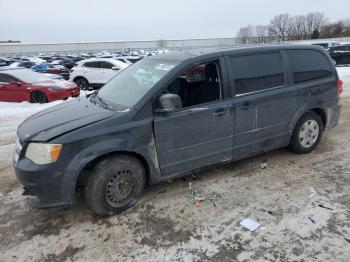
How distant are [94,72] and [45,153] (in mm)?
12247

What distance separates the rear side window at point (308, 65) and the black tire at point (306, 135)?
59 centimetres

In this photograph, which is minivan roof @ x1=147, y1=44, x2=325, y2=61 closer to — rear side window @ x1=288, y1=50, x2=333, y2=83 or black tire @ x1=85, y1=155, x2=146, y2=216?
rear side window @ x1=288, y1=50, x2=333, y2=83

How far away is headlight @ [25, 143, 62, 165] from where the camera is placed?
3.23 m

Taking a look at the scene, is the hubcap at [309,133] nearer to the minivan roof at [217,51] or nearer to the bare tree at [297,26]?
the minivan roof at [217,51]

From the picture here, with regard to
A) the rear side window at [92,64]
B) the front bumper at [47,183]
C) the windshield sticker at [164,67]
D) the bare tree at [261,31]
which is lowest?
the front bumper at [47,183]

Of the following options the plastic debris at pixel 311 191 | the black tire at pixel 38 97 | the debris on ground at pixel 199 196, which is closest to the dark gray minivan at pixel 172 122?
the debris on ground at pixel 199 196

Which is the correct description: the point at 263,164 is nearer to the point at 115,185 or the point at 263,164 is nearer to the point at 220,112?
the point at 220,112

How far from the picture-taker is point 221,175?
4.56 meters

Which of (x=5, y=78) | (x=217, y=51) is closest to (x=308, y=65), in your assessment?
(x=217, y=51)

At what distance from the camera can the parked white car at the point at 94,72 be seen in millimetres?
14727

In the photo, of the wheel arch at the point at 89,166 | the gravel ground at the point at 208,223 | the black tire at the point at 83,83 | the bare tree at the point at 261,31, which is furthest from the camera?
the bare tree at the point at 261,31

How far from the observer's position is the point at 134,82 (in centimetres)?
425

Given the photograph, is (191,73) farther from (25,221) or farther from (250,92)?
(25,221)

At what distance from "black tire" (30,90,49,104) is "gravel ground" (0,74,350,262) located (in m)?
6.79
